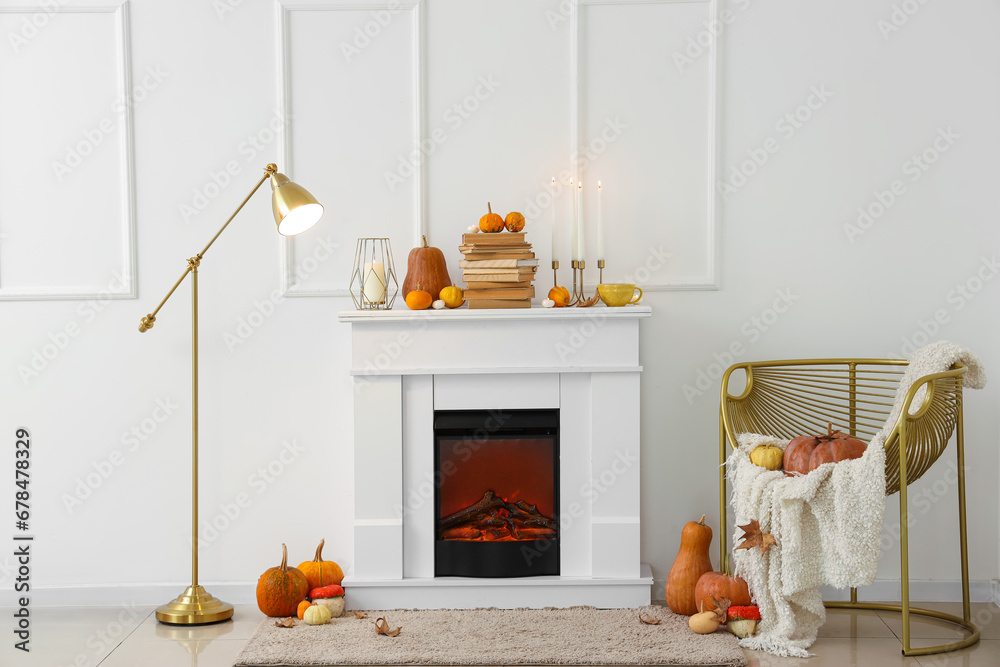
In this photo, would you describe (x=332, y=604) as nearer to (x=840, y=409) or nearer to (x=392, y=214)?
(x=392, y=214)

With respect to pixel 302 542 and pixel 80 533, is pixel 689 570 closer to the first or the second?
pixel 302 542

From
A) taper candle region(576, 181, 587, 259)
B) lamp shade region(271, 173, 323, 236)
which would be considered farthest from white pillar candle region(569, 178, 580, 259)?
lamp shade region(271, 173, 323, 236)

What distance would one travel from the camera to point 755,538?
8.16 feet

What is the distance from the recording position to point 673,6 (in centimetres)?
308

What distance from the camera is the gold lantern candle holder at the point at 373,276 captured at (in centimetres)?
295

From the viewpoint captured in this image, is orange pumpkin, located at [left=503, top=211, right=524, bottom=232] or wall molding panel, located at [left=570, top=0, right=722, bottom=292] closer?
orange pumpkin, located at [left=503, top=211, right=524, bottom=232]

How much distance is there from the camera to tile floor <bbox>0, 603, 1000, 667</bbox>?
2.49m

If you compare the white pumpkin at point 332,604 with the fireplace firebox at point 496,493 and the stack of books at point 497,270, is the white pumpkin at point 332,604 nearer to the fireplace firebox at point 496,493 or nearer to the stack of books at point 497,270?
the fireplace firebox at point 496,493

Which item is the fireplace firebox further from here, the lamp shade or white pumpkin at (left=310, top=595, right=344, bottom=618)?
the lamp shade

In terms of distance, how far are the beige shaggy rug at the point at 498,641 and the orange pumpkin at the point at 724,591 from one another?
0.10m

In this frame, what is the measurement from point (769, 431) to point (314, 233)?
1.81 m

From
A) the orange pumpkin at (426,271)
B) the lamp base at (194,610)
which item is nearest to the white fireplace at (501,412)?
the orange pumpkin at (426,271)

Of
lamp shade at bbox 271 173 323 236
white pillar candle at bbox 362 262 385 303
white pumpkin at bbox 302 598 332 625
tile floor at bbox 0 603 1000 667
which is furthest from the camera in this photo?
white pillar candle at bbox 362 262 385 303

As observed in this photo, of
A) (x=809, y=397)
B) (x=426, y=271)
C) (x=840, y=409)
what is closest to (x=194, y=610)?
(x=426, y=271)
